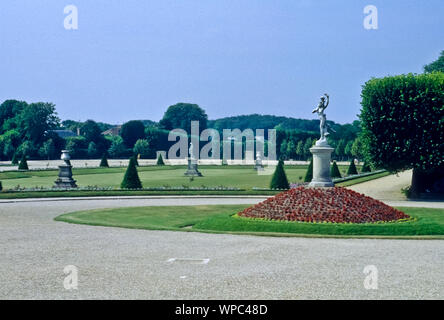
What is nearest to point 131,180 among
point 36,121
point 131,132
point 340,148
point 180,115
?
point 36,121

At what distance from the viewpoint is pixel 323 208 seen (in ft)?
73.4

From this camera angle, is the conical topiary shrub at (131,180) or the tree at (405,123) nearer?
the tree at (405,123)

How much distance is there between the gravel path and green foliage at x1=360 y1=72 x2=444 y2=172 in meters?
20.9

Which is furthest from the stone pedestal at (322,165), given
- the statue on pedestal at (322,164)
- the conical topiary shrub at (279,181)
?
the conical topiary shrub at (279,181)

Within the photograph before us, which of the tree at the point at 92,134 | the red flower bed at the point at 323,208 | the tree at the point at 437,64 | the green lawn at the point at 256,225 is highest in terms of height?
the tree at the point at 437,64

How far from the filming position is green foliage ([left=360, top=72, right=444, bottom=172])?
38.2 metres

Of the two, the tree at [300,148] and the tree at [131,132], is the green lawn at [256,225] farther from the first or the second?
the tree at [131,132]

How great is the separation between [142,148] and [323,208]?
360 feet

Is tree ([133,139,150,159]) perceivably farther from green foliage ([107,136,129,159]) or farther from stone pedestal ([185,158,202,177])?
stone pedestal ([185,158,202,177])

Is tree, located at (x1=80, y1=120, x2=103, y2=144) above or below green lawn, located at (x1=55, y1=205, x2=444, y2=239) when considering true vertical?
above

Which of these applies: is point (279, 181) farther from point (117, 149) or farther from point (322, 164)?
point (117, 149)

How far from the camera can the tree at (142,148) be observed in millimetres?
129625

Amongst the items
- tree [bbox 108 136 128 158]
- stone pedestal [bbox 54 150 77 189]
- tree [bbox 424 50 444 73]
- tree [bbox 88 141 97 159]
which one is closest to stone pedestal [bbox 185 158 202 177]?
stone pedestal [bbox 54 150 77 189]

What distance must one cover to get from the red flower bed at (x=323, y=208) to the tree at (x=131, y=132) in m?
116
